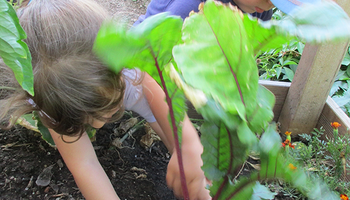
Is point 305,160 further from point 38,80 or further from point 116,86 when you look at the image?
point 38,80

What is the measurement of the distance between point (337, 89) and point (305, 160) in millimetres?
854

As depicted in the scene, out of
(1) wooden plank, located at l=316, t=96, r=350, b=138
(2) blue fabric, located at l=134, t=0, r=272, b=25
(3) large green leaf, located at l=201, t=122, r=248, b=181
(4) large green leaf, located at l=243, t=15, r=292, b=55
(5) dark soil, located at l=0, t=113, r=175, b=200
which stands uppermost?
(4) large green leaf, located at l=243, t=15, r=292, b=55

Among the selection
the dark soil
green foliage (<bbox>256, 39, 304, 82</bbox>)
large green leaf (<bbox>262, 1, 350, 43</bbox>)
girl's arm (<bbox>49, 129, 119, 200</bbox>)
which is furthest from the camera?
green foliage (<bbox>256, 39, 304, 82</bbox>)

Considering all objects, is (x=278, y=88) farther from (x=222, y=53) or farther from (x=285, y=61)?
(x=222, y=53)

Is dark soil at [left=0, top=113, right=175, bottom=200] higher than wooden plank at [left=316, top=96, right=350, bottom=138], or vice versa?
wooden plank at [left=316, top=96, right=350, bottom=138]

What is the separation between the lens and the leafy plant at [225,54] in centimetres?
34

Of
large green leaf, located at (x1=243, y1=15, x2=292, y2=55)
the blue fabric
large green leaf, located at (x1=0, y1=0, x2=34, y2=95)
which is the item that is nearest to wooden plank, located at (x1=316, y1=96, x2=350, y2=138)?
the blue fabric

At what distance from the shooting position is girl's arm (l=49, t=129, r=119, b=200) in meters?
0.99

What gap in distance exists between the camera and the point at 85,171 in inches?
39.7

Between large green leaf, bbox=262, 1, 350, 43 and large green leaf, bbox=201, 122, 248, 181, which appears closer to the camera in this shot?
large green leaf, bbox=262, 1, 350, 43

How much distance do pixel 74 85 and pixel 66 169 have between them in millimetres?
680

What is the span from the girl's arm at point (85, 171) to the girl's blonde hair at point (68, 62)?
0.19 metres

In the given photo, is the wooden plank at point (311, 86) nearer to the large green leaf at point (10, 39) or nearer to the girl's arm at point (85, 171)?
the girl's arm at point (85, 171)

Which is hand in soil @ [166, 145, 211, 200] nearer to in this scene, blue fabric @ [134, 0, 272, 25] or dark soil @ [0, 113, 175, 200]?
dark soil @ [0, 113, 175, 200]
